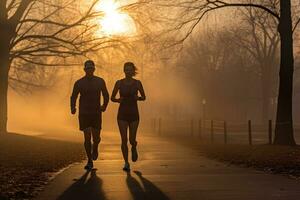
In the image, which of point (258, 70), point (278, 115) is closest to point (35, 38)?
point (278, 115)

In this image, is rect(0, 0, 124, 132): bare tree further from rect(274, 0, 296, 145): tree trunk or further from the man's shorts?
the man's shorts

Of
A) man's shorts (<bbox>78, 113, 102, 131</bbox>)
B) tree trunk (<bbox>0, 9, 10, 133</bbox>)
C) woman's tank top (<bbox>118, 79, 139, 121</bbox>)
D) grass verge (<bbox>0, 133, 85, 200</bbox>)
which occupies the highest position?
tree trunk (<bbox>0, 9, 10, 133</bbox>)

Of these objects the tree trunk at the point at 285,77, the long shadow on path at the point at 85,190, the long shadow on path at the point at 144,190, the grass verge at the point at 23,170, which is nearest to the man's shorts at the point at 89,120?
the grass verge at the point at 23,170

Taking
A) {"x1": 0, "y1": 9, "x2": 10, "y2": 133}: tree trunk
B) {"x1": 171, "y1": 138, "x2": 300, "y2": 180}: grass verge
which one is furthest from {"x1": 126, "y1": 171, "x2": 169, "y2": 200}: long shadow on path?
{"x1": 0, "y1": 9, "x2": 10, "y2": 133}: tree trunk

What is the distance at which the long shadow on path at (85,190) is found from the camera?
7160 millimetres

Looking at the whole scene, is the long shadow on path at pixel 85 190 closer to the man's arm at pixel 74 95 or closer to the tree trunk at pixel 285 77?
the man's arm at pixel 74 95

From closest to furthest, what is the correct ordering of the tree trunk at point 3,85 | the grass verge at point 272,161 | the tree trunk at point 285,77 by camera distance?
the grass verge at point 272,161 < the tree trunk at point 285,77 < the tree trunk at point 3,85

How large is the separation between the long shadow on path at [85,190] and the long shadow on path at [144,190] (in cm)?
42

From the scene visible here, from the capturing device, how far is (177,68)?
7212cm

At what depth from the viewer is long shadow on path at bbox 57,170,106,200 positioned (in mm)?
7160

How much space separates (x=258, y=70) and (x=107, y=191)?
60.8 m

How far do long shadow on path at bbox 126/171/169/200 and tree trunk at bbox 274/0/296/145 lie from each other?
1120cm

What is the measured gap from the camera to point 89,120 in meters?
9.98

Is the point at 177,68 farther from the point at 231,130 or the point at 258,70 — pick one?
the point at 231,130
